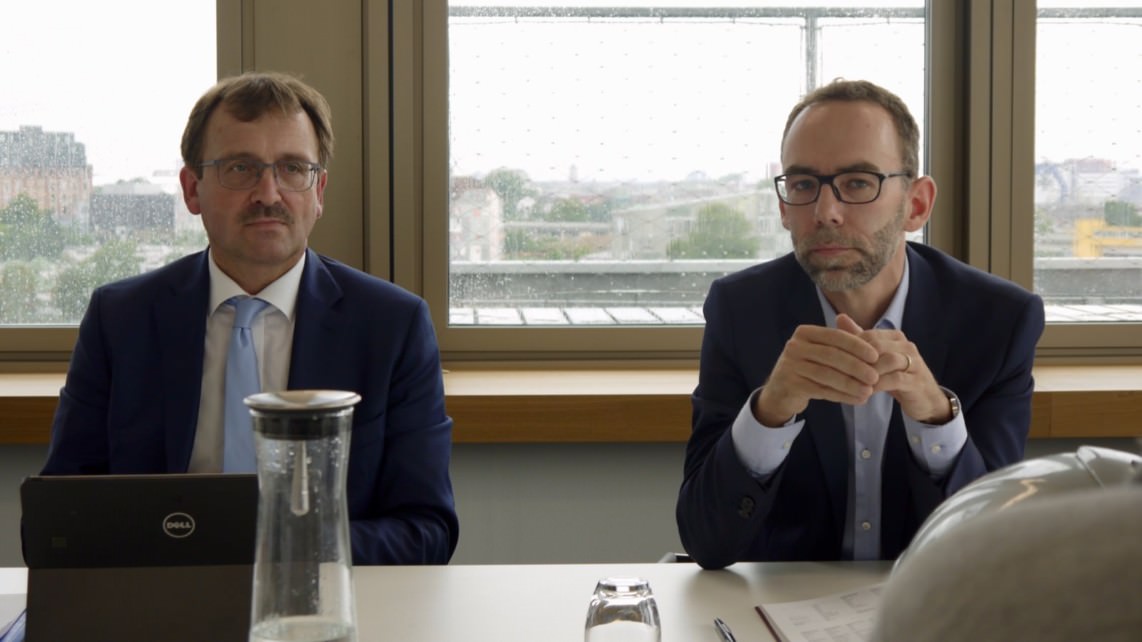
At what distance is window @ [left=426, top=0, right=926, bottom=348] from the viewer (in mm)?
3062

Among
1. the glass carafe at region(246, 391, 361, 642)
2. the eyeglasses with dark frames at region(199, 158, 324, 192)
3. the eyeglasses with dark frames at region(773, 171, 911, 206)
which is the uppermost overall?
the eyeglasses with dark frames at region(199, 158, 324, 192)

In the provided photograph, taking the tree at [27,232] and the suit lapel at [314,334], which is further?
the tree at [27,232]

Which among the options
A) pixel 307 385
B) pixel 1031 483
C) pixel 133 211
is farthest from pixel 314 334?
pixel 1031 483

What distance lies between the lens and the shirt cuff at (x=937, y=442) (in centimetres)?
168

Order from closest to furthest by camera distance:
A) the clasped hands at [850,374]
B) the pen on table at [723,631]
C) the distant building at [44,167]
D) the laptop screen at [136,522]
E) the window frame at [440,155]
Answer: the laptop screen at [136,522]
the pen on table at [723,631]
the clasped hands at [850,374]
the window frame at [440,155]
the distant building at [44,167]

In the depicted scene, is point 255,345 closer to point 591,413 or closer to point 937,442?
point 591,413

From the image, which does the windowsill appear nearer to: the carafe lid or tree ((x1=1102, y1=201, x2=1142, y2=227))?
tree ((x1=1102, y1=201, x2=1142, y2=227))

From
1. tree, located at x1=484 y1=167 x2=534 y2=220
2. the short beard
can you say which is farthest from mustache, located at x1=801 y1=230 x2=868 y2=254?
tree, located at x1=484 y1=167 x2=534 y2=220

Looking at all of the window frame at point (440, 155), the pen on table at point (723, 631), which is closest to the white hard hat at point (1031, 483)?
the pen on table at point (723, 631)

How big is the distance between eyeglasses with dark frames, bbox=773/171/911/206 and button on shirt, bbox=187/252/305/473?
880mm

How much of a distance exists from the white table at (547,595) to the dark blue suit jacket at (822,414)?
4.1 inches

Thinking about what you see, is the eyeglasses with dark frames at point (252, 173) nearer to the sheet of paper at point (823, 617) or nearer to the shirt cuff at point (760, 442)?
the shirt cuff at point (760, 442)

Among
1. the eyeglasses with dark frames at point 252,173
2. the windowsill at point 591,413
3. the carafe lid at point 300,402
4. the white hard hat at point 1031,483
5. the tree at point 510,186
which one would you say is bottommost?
the windowsill at point 591,413

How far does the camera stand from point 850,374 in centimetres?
161
